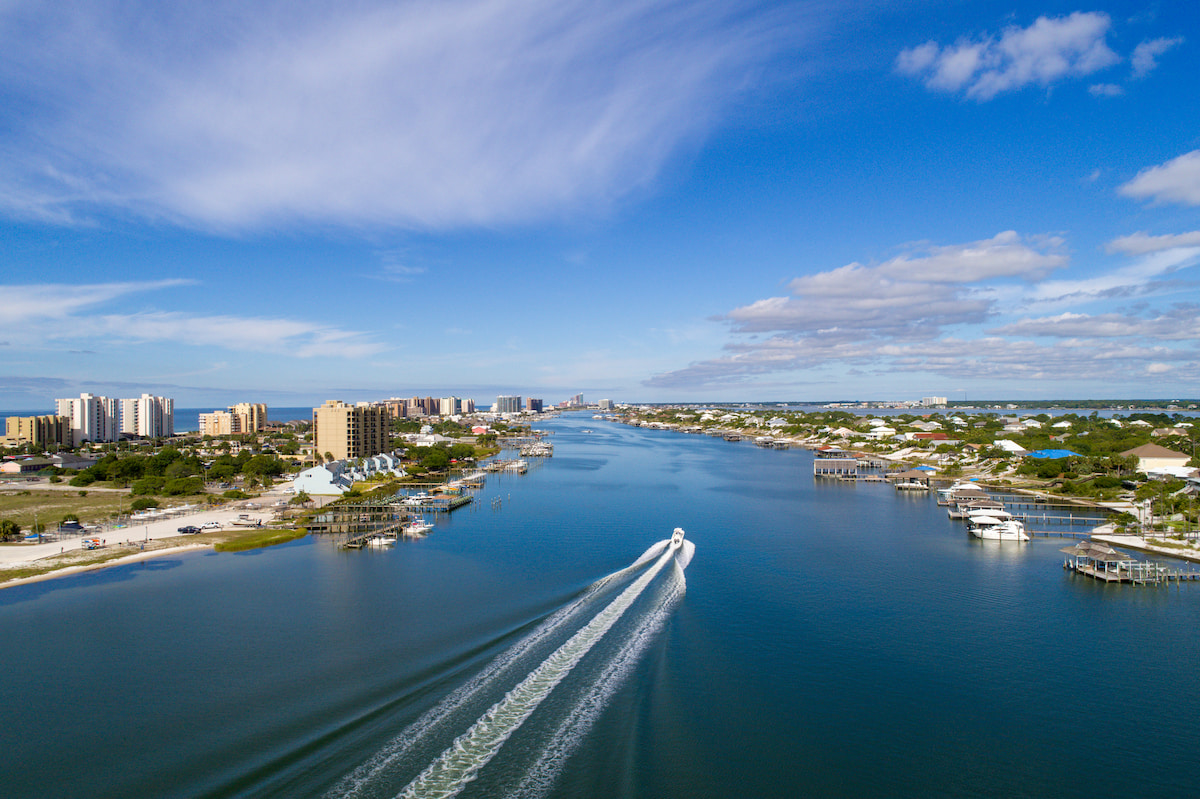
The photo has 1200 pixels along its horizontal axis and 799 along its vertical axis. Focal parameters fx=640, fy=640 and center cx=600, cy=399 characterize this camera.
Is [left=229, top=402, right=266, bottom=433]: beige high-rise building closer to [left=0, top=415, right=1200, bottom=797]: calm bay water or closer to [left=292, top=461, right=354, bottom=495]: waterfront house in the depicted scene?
[left=292, top=461, right=354, bottom=495]: waterfront house

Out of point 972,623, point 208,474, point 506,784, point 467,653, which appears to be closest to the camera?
point 506,784

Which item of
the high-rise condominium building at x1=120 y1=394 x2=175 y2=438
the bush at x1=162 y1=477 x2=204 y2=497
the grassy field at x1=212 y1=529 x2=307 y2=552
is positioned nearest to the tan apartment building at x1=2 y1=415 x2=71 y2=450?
the high-rise condominium building at x1=120 y1=394 x2=175 y2=438

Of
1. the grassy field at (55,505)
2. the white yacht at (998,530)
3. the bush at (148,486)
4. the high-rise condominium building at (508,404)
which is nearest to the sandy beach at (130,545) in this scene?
the grassy field at (55,505)

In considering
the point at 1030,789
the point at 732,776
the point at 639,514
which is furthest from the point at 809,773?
the point at 639,514

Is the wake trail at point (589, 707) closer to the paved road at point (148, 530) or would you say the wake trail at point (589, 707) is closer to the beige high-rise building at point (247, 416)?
the paved road at point (148, 530)

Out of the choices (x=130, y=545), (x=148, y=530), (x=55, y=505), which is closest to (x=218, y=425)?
(x=55, y=505)

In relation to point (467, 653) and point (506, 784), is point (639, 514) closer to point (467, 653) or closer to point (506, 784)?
point (467, 653)

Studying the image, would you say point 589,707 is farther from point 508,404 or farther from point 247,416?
point 508,404
